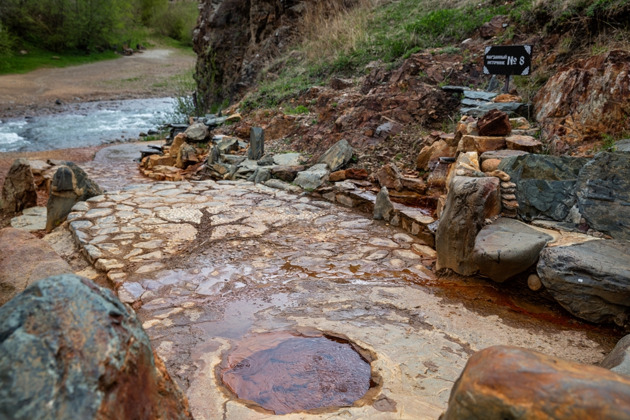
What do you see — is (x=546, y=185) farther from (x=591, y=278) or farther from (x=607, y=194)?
(x=591, y=278)

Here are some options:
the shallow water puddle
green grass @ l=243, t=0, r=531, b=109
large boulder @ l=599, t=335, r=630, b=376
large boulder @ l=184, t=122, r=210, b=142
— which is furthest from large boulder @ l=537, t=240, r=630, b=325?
large boulder @ l=184, t=122, r=210, b=142

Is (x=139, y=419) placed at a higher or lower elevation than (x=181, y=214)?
higher

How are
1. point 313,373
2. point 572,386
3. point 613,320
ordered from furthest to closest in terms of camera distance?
point 613,320 < point 313,373 < point 572,386

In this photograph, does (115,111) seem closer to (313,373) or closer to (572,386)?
(313,373)

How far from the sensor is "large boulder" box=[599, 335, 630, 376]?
2145 millimetres

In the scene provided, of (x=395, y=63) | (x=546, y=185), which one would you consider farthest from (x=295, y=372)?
(x=395, y=63)

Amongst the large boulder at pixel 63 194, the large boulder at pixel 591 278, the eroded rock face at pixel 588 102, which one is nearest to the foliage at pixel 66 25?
the large boulder at pixel 63 194

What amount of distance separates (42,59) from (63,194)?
24399mm

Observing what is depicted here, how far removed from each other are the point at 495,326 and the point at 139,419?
93.1 inches

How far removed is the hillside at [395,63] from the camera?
5914 millimetres

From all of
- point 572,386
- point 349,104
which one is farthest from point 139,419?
point 349,104

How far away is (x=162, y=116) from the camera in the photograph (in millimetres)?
17969

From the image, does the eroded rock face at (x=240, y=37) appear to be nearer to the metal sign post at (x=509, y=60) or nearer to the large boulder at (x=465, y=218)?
the metal sign post at (x=509, y=60)

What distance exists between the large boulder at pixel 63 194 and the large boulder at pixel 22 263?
1.56m
